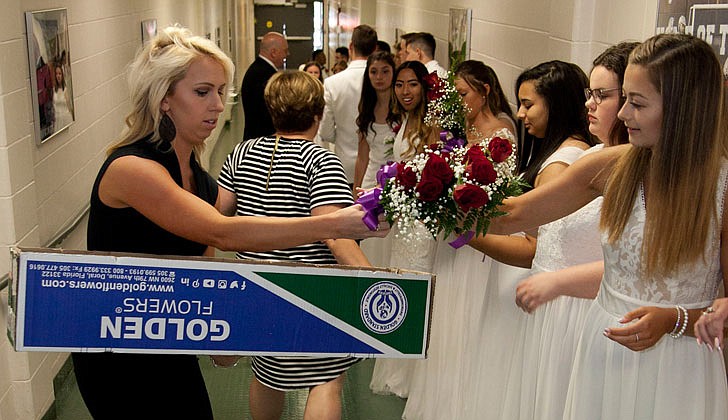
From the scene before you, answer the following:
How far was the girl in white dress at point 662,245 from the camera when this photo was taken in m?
1.97

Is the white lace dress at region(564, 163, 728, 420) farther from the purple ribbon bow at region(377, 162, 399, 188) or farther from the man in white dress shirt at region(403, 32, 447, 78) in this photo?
the man in white dress shirt at region(403, 32, 447, 78)

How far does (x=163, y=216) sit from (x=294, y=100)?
1.19 meters

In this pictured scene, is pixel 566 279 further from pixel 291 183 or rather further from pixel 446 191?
pixel 291 183

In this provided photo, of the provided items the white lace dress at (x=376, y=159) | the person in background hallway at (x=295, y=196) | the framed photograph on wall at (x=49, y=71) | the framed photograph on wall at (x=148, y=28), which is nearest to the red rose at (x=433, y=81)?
the white lace dress at (x=376, y=159)

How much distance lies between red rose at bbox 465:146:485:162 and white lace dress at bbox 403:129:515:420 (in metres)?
1.27

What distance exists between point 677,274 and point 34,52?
10.5 ft

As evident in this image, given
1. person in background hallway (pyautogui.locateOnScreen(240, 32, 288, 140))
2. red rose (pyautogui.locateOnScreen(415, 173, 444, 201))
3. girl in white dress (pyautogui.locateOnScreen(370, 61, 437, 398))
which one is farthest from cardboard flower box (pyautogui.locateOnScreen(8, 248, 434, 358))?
person in background hallway (pyautogui.locateOnScreen(240, 32, 288, 140))

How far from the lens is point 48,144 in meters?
4.36

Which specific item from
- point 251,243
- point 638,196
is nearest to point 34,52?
point 251,243

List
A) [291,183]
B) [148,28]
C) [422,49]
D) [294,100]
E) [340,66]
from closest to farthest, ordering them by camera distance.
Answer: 1. [291,183]
2. [294,100]
3. [422,49]
4. [148,28]
5. [340,66]

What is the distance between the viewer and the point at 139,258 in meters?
1.87

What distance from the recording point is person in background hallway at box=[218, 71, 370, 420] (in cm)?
297

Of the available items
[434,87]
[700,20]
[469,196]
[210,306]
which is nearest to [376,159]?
[434,87]

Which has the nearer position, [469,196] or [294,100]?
[469,196]
